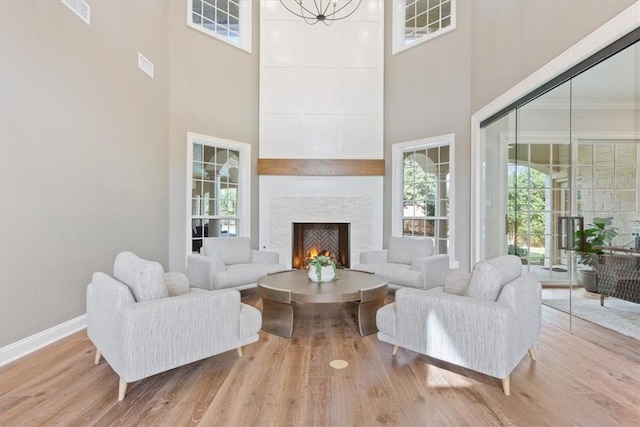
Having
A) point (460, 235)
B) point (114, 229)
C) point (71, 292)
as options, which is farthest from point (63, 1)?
point (460, 235)

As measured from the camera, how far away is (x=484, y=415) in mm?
1896

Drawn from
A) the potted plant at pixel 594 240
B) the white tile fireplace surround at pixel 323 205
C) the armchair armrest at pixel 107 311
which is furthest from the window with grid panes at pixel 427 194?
the armchair armrest at pixel 107 311

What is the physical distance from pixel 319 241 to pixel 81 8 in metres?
4.69

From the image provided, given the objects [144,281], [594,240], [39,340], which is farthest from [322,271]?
[594,240]

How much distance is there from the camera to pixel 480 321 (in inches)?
83.7

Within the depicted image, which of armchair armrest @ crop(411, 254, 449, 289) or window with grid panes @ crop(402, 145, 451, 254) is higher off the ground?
window with grid panes @ crop(402, 145, 451, 254)

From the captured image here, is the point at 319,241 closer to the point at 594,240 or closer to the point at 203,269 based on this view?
the point at 203,269

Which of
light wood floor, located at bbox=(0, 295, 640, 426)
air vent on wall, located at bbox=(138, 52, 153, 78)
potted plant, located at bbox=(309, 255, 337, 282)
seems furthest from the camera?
air vent on wall, located at bbox=(138, 52, 153, 78)

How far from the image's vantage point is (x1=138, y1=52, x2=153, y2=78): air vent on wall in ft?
14.2

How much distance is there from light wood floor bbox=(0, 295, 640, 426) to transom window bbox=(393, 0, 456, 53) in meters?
5.04

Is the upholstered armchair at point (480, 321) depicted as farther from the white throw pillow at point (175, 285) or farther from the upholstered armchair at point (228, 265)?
the upholstered armchair at point (228, 265)

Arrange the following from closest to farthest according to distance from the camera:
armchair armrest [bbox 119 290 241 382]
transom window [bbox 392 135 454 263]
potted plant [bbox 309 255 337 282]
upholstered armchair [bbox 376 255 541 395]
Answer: armchair armrest [bbox 119 290 241 382] → upholstered armchair [bbox 376 255 541 395] → potted plant [bbox 309 255 337 282] → transom window [bbox 392 135 454 263]

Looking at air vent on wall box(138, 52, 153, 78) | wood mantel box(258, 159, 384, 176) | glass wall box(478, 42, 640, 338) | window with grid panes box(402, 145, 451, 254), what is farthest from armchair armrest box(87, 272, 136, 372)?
window with grid panes box(402, 145, 451, 254)

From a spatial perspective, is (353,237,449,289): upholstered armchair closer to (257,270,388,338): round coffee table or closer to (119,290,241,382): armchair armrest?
(257,270,388,338): round coffee table
